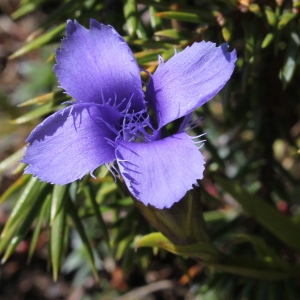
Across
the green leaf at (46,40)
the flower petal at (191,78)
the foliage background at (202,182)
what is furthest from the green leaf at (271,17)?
the green leaf at (46,40)

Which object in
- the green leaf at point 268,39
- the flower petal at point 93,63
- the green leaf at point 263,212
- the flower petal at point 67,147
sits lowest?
the green leaf at point 263,212

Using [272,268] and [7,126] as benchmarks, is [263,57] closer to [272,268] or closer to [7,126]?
[272,268]

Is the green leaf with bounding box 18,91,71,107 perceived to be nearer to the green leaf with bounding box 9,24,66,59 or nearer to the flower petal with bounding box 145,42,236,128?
the green leaf with bounding box 9,24,66,59

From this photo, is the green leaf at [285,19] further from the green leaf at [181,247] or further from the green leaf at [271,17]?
the green leaf at [181,247]

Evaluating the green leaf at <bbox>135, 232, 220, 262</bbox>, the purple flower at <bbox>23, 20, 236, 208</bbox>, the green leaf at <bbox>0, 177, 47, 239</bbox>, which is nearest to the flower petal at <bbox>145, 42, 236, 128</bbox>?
the purple flower at <bbox>23, 20, 236, 208</bbox>

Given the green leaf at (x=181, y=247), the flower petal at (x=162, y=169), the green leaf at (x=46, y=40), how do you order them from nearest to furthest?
the flower petal at (x=162, y=169)
the green leaf at (x=181, y=247)
the green leaf at (x=46, y=40)

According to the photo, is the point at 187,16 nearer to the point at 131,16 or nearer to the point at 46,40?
the point at 131,16
